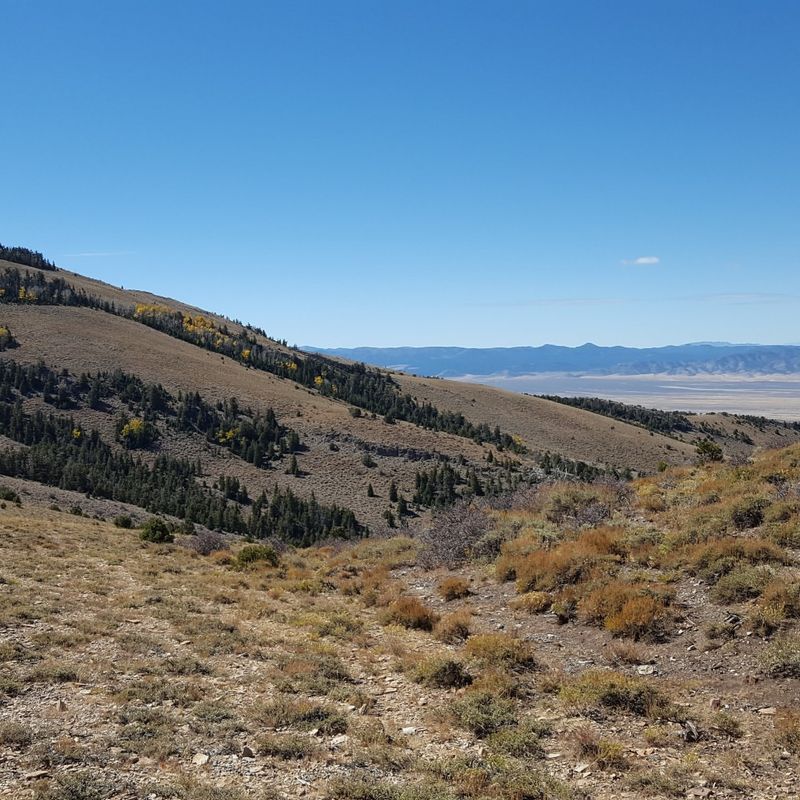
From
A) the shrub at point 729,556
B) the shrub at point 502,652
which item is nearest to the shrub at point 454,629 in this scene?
the shrub at point 502,652

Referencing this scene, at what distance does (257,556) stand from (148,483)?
5867 cm

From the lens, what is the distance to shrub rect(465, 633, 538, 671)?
1081 cm

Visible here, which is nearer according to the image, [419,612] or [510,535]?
[419,612]

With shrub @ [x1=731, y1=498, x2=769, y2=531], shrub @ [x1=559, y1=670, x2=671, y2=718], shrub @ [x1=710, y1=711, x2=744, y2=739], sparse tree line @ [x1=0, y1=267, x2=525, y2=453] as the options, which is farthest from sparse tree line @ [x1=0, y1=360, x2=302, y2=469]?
shrub @ [x1=710, y1=711, x2=744, y2=739]

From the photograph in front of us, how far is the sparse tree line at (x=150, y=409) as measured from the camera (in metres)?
94.2

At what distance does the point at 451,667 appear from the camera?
1043 centimetres

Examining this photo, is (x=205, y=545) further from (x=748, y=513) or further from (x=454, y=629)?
(x=748, y=513)

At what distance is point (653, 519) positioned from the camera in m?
17.3

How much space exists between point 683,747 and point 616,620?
3.72 m

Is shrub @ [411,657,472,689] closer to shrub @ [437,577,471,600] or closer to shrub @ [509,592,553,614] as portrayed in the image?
Result: shrub @ [509,592,553,614]

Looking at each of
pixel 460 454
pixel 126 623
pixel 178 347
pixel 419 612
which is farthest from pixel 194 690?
pixel 178 347

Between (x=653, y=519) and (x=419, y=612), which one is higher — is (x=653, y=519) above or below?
above

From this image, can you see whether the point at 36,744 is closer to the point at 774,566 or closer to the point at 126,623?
the point at 126,623

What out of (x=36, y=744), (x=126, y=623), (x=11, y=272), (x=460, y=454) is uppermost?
(x=11, y=272)
